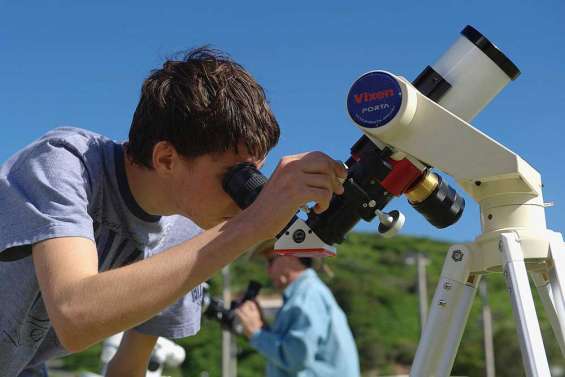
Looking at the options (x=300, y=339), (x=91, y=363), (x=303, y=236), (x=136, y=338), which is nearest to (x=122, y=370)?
(x=136, y=338)

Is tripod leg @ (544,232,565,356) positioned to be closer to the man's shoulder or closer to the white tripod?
the white tripod

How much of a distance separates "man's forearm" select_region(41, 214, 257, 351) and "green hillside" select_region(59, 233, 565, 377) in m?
9.79

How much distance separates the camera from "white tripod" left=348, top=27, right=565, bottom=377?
4.17ft

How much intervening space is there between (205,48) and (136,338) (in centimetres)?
76

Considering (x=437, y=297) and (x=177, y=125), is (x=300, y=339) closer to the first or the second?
(x=177, y=125)

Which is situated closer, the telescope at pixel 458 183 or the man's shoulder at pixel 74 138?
the telescope at pixel 458 183

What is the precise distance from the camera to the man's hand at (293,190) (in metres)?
1.30

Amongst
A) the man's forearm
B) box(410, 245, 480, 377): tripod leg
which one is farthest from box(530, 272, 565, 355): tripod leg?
the man's forearm

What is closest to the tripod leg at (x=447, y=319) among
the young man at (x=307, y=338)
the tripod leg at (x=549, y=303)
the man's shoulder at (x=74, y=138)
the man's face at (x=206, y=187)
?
the tripod leg at (x=549, y=303)

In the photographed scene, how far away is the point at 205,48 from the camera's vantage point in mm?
1906

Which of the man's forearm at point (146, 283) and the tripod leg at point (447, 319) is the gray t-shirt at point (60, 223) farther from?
the tripod leg at point (447, 319)

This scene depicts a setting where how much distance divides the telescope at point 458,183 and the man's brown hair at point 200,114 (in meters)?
0.18

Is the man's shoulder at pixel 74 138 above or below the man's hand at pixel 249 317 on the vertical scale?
above

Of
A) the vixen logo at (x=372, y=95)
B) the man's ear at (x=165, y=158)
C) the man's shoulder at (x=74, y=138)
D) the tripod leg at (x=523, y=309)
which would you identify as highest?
the man's shoulder at (x=74, y=138)
